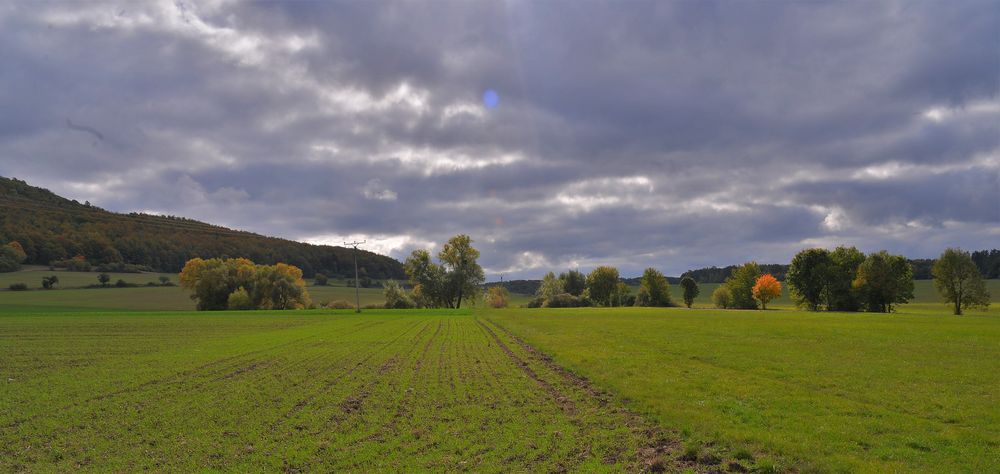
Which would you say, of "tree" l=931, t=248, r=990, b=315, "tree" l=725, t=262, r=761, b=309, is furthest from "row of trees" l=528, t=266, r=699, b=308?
"tree" l=931, t=248, r=990, b=315

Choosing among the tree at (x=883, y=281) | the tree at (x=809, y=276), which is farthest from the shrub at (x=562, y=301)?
the tree at (x=883, y=281)

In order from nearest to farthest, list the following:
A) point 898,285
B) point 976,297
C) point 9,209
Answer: point 976,297
point 898,285
point 9,209

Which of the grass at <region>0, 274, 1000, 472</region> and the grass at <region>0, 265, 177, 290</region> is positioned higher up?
the grass at <region>0, 265, 177, 290</region>

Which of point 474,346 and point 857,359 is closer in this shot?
point 857,359

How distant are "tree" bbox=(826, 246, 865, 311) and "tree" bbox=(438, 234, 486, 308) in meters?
72.0

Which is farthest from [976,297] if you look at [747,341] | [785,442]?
[785,442]

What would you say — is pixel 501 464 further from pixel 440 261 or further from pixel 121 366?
pixel 440 261

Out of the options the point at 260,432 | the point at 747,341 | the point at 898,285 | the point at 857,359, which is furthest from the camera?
the point at 898,285

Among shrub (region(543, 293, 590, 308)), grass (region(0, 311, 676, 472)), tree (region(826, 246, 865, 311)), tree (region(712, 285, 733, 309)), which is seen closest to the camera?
grass (region(0, 311, 676, 472))

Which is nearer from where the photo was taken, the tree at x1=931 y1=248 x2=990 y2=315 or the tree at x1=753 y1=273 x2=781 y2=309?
the tree at x1=931 y1=248 x2=990 y2=315

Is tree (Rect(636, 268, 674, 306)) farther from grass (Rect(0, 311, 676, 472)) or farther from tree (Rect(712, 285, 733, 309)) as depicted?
grass (Rect(0, 311, 676, 472))

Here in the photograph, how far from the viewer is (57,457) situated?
1123cm

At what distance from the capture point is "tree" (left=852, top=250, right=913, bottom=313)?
96.1 meters

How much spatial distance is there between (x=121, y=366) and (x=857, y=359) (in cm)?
3311
